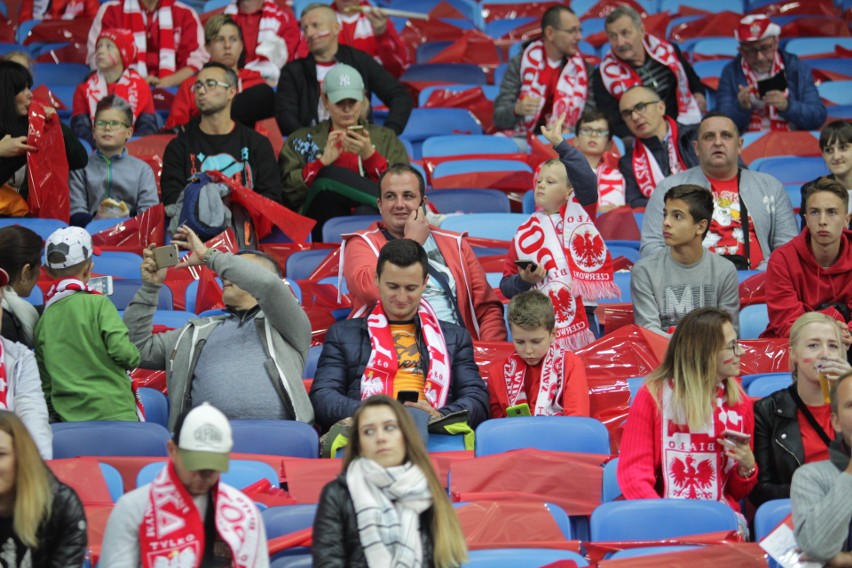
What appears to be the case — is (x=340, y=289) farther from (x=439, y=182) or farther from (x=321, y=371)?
(x=439, y=182)

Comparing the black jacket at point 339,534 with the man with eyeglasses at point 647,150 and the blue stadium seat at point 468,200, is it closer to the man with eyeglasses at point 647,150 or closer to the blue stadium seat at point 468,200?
the blue stadium seat at point 468,200

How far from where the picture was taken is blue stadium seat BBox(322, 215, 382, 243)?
6816mm

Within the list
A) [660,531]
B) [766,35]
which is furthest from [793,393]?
[766,35]

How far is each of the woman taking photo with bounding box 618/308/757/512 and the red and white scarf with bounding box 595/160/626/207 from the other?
2961 millimetres

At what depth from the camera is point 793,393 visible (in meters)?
4.47

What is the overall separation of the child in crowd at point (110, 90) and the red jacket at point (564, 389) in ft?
12.5

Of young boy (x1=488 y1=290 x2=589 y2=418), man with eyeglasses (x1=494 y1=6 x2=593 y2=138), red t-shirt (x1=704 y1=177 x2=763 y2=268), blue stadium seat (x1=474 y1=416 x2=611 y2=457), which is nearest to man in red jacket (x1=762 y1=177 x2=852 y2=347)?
red t-shirt (x1=704 y1=177 x2=763 y2=268)

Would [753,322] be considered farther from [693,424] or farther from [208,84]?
[208,84]

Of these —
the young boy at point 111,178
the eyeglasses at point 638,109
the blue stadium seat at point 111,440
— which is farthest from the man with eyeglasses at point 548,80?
the blue stadium seat at point 111,440

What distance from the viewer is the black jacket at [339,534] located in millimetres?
3576

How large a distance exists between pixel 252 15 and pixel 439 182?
6.75 feet

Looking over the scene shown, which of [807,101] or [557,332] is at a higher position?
[807,101]

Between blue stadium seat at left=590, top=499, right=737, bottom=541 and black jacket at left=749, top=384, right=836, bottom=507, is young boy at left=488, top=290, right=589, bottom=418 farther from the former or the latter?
blue stadium seat at left=590, top=499, right=737, bottom=541

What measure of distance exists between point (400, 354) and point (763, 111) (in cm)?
427
